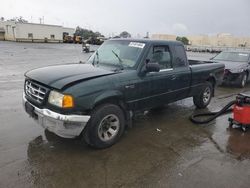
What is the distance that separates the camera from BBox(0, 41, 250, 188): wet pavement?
3408 millimetres

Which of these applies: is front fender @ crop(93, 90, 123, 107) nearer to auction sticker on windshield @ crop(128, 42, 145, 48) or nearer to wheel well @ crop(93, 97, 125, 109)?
wheel well @ crop(93, 97, 125, 109)

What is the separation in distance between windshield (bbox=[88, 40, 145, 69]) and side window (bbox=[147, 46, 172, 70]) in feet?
0.92

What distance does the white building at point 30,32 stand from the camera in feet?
206

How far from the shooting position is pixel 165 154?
13.9ft

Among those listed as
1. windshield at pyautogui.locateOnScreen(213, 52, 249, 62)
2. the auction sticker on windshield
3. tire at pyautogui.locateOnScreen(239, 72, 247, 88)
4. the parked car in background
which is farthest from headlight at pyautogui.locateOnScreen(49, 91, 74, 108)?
windshield at pyautogui.locateOnScreen(213, 52, 249, 62)

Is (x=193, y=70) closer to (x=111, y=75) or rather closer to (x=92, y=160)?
(x=111, y=75)

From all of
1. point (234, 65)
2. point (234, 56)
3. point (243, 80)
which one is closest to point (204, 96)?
point (234, 65)

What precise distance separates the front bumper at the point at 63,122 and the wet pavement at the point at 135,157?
17.7 inches

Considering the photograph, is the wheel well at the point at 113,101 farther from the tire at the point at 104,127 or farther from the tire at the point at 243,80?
the tire at the point at 243,80

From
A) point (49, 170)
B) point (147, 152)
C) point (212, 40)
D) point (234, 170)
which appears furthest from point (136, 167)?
point (212, 40)

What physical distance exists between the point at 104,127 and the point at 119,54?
1.64 metres

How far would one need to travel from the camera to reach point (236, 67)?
34.0ft

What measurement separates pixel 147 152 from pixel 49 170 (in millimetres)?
1643

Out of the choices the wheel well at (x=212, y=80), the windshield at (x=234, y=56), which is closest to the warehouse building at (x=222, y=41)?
the windshield at (x=234, y=56)
